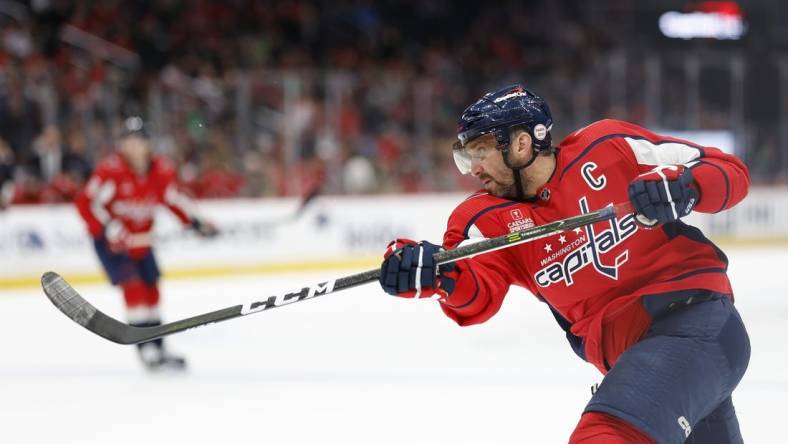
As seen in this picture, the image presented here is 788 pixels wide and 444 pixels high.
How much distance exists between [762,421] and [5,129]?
6470 millimetres

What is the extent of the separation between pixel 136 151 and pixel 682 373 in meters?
3.84

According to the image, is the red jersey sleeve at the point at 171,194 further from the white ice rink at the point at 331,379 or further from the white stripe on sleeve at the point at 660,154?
the white stripe on sleeve at the point at 660,154

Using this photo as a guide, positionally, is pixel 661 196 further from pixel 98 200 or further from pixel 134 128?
pixel 98 200

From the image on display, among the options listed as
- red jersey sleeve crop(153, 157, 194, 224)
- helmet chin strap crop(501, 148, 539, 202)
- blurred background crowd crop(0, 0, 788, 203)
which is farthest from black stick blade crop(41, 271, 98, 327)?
blurred background crowd crop(0, 0, 788, 203)

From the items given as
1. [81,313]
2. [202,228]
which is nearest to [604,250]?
[81,313]

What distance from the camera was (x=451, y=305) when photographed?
89.1 inches

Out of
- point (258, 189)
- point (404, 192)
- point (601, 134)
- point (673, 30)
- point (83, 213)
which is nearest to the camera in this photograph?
point (601, 134)

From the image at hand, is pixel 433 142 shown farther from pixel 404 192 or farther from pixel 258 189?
pixel 258 189

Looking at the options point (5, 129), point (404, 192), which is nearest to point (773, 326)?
point (404, 192)

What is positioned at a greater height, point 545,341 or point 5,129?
point 5,129

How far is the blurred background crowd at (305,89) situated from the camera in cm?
834

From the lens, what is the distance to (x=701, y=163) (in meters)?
2.25

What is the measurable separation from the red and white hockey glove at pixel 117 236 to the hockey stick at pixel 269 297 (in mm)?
2682

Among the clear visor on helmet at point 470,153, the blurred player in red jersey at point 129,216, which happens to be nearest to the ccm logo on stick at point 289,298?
the clear visor on helmet at point 470,153
